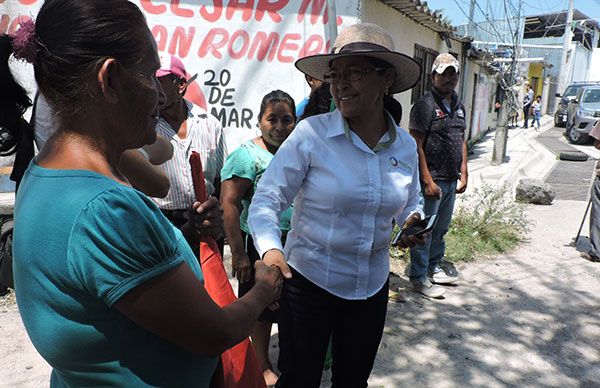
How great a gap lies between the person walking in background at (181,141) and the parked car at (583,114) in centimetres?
1661

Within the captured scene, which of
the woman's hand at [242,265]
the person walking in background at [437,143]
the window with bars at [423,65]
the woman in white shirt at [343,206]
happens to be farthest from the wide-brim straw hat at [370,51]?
the window with bars at [423,65]

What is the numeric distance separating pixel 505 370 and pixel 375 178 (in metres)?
2.05

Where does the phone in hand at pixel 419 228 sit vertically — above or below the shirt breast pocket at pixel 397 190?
below

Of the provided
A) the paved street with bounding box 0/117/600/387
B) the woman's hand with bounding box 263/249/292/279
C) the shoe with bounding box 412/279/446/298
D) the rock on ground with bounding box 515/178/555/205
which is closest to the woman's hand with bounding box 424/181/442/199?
the shoe with bounding box 412/279/446/298

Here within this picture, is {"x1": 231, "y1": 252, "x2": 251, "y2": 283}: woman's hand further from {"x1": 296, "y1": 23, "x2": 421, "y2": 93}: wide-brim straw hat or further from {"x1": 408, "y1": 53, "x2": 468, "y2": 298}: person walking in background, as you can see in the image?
{"x1": 408, "y1": 53, "x2": 468, "y2": 298}: person walking in background

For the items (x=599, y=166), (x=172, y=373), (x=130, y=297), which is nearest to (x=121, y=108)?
(x=130, y=297)

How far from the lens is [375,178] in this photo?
1.89 meters

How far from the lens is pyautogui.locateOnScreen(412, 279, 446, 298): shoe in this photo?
4195 millimetres

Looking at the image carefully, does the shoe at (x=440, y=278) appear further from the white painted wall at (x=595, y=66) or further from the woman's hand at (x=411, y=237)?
the white painted wall at (x=595, y=66)

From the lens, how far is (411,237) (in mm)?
2064

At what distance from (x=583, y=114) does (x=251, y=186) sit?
17.3 metres

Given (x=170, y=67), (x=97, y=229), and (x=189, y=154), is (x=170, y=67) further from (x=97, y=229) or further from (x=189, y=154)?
(x=97, y=229)

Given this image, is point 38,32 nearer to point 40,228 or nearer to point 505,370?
point 40,228

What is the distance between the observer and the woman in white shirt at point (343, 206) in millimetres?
1866
